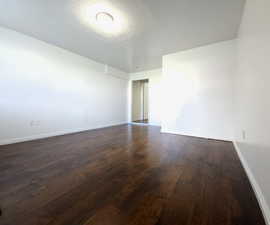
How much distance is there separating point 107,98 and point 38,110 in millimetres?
2320

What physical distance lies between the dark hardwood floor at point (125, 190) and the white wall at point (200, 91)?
1.29 m

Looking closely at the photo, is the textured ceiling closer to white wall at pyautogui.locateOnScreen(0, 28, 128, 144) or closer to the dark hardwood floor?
white wall at pyautogui.locateOnScreen(0, 28, 128, 144)

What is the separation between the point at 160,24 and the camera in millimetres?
2254

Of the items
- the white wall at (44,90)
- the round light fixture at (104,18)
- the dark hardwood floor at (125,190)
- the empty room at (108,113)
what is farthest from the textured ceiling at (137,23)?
the dark hardwood floor at (125,190)

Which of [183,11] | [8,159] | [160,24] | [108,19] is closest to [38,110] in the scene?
[8,159]

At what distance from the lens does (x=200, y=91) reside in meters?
3.10

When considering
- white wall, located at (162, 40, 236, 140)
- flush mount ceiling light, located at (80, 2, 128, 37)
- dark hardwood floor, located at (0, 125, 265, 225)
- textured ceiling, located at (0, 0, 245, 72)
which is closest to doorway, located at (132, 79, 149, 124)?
white wall, located at (162, 40, 236, 140)

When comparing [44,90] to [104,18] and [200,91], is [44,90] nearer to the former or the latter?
[104,18]

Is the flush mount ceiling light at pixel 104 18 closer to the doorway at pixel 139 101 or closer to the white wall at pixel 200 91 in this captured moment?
the white wall at pixel 200 91

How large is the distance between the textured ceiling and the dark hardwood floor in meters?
2.37

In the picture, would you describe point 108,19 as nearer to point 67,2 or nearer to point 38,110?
point 67,2

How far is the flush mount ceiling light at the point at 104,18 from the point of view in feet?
6.07

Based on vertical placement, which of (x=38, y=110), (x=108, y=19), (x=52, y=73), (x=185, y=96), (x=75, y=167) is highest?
(x=108, y=19)

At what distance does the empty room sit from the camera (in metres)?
0.93
